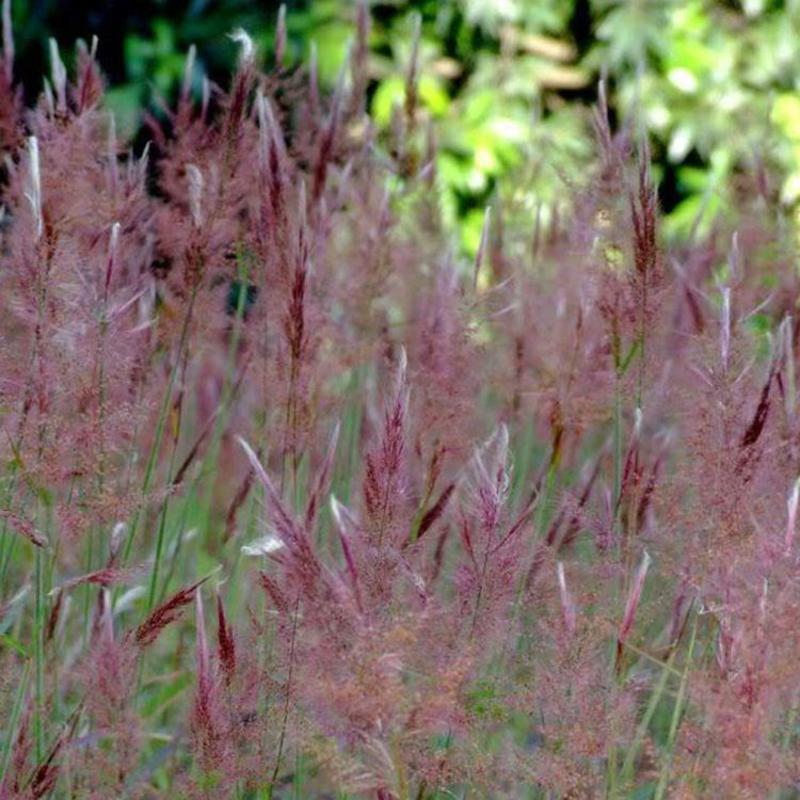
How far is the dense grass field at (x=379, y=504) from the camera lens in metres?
1.27

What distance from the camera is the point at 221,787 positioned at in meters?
1.51

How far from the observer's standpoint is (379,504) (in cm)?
126

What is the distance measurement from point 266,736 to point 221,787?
6 centimetres

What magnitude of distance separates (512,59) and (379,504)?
4.14 m

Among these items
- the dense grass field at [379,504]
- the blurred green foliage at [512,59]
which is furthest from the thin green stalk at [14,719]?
the blurred green foliage at [512,59]

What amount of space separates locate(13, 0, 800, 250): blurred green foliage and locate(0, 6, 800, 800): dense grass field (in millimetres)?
2843

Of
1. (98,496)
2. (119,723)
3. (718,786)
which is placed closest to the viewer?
(718,786)

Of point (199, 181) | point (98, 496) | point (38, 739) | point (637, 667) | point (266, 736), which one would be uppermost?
point (199, 181)

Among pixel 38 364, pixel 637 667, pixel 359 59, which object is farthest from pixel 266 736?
pixel 359 59

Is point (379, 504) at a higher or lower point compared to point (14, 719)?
higher

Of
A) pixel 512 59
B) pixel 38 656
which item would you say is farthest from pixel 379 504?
pixel 512 59

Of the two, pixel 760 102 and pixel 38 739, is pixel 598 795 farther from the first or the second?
pixel 760 102

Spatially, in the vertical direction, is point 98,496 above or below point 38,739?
above

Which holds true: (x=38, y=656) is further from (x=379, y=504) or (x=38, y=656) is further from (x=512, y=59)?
(x=512, y=59)
